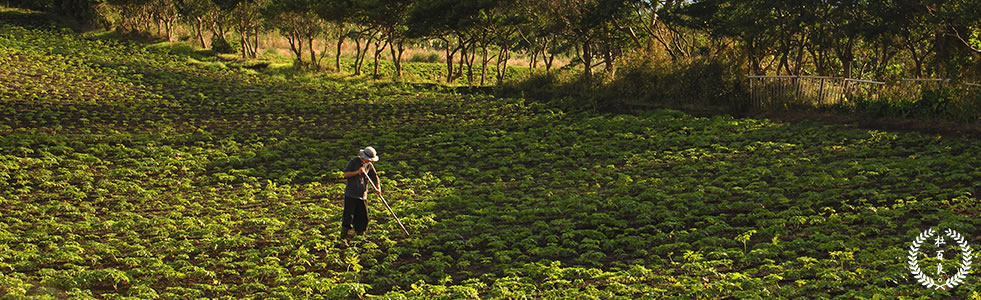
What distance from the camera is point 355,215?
49.3ft

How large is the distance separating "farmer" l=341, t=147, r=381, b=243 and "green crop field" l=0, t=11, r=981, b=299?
46cm

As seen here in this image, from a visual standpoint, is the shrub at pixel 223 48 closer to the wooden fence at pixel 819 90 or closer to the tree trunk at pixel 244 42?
the tree trunk at pixel 244 42

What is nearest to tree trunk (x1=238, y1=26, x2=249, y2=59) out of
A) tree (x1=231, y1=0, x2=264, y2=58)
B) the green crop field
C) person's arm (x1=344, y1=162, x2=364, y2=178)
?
tree (x1=231, y1=0, x2=264, y2=58)

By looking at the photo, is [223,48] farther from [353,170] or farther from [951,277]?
[951,277]

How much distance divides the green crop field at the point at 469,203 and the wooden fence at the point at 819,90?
2.50 m

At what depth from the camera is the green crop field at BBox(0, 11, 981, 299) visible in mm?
Answer: 12148

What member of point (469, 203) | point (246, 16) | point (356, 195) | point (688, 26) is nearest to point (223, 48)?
point (246, 16)

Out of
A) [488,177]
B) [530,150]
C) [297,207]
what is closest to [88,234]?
[297,207]

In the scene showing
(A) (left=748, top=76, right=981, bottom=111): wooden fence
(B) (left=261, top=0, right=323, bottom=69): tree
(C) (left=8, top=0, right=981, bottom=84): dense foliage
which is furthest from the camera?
(B) (left=261, top=0, right=323, bottom=69): tree

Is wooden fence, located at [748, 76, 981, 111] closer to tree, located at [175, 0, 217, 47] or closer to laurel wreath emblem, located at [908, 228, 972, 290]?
laurel wreath emblem, located at [908, 228, 972, 290]

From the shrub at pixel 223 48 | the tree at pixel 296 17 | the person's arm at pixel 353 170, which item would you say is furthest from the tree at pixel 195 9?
the person's arm at pixel 353 170

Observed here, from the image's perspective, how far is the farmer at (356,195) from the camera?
48.8 feet

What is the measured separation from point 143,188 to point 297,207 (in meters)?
4.49

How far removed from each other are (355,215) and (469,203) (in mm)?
3571
